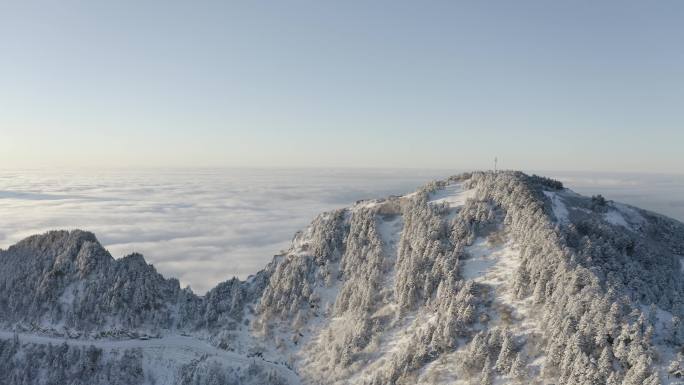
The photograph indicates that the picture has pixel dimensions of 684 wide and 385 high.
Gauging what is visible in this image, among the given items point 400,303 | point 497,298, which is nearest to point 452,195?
point 400,303

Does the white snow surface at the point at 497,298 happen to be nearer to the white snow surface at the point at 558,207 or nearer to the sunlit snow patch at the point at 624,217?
the white snow surface at the point at 558,207

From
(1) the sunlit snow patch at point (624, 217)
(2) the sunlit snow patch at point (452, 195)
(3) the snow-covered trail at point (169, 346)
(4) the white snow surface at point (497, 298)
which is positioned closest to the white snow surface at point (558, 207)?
(1) the sunlit snow patch at point (624, 217)

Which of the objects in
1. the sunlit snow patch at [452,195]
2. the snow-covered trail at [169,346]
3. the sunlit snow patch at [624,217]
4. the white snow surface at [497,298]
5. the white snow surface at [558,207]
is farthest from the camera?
the sunlit snow patch at [452,195]

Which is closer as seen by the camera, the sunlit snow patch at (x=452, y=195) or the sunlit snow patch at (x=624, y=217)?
the sunlit snow patch at (x=624, y=217)

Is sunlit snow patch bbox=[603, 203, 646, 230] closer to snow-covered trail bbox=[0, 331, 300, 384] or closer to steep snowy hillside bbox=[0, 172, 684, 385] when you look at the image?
steep snowy hillside bbox=[0, 172, 684, 385]

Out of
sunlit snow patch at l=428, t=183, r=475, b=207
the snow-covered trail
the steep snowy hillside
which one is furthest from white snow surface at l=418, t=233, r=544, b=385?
the snow-covered trail

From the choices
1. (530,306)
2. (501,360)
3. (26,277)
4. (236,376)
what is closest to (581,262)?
(530,306)

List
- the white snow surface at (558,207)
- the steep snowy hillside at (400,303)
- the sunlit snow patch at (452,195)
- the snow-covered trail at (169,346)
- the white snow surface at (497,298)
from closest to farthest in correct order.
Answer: the steep snowy hillside at (400,303), the white snow surface at (497,298), the snow-covered trail at (169,346), the white snow surface at (558,207), the sunlit snow patch at (452,195)
